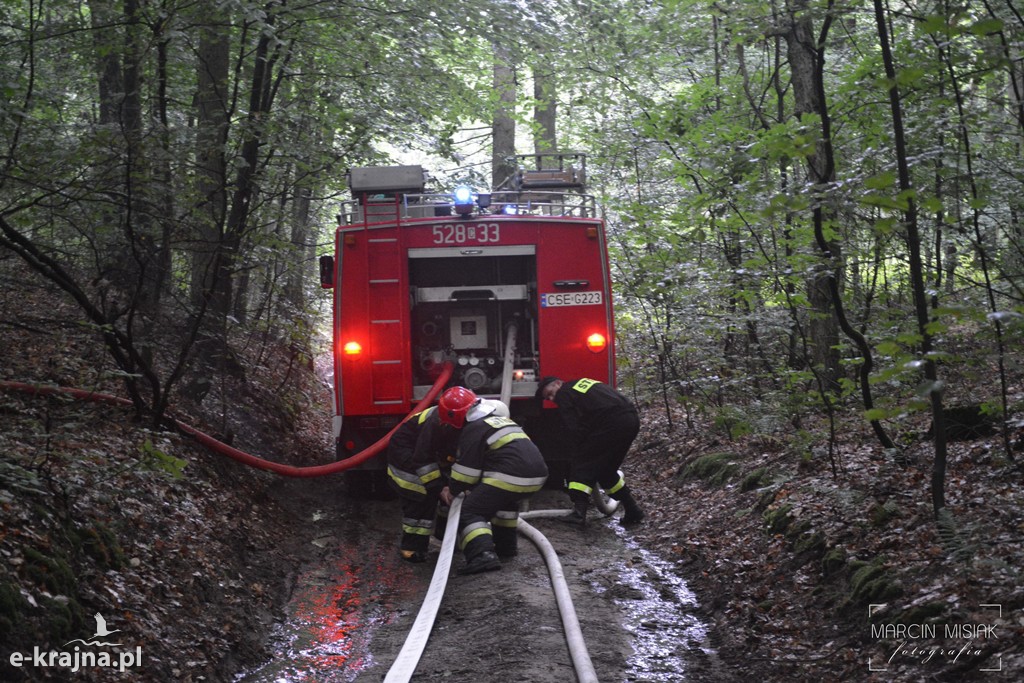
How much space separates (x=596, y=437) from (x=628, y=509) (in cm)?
82

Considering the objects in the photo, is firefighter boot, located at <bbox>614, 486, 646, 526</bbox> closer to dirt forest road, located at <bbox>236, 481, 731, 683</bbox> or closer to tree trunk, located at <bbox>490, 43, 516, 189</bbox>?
dirt forest road, located at <bbox>236, 481, 731, 683</bbox>

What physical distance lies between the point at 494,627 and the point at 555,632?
0.40 meters

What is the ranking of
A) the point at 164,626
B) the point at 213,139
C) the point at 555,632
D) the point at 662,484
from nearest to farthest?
1. the point at 164,626
2. the point at 555,632
3. the point at 213,139
4. the point at 662,484

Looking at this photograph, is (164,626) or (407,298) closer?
(164,626)

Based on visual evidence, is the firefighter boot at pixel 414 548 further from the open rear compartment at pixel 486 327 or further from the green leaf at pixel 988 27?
the green leaf at pixel 988 27

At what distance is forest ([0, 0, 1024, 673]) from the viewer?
5.63 metres

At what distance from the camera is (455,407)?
688cm

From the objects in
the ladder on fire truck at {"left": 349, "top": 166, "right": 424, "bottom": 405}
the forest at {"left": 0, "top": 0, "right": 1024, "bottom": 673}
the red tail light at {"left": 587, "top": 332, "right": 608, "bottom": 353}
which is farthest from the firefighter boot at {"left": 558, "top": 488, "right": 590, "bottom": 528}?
the ladder on fire truck at {"left": 349, "top": 166, "right": 424, "bottom": 405}

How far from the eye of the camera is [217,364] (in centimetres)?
1193

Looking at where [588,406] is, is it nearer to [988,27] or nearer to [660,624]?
[660,624]

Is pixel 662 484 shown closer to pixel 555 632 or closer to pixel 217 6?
pixel 555 632

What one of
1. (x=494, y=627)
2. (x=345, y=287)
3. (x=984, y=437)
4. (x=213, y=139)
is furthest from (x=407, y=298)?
(x=984, y=437)

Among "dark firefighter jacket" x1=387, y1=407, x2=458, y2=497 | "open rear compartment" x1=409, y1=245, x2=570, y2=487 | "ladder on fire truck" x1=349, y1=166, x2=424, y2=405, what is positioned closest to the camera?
"dark firefighter jacket" x1=387, y1=407, x2=458, y2=497

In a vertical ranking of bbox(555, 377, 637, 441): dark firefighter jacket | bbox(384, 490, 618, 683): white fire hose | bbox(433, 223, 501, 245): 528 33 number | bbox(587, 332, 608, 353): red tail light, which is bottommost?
bbox(384, 490, 618, 683): white fire hose
